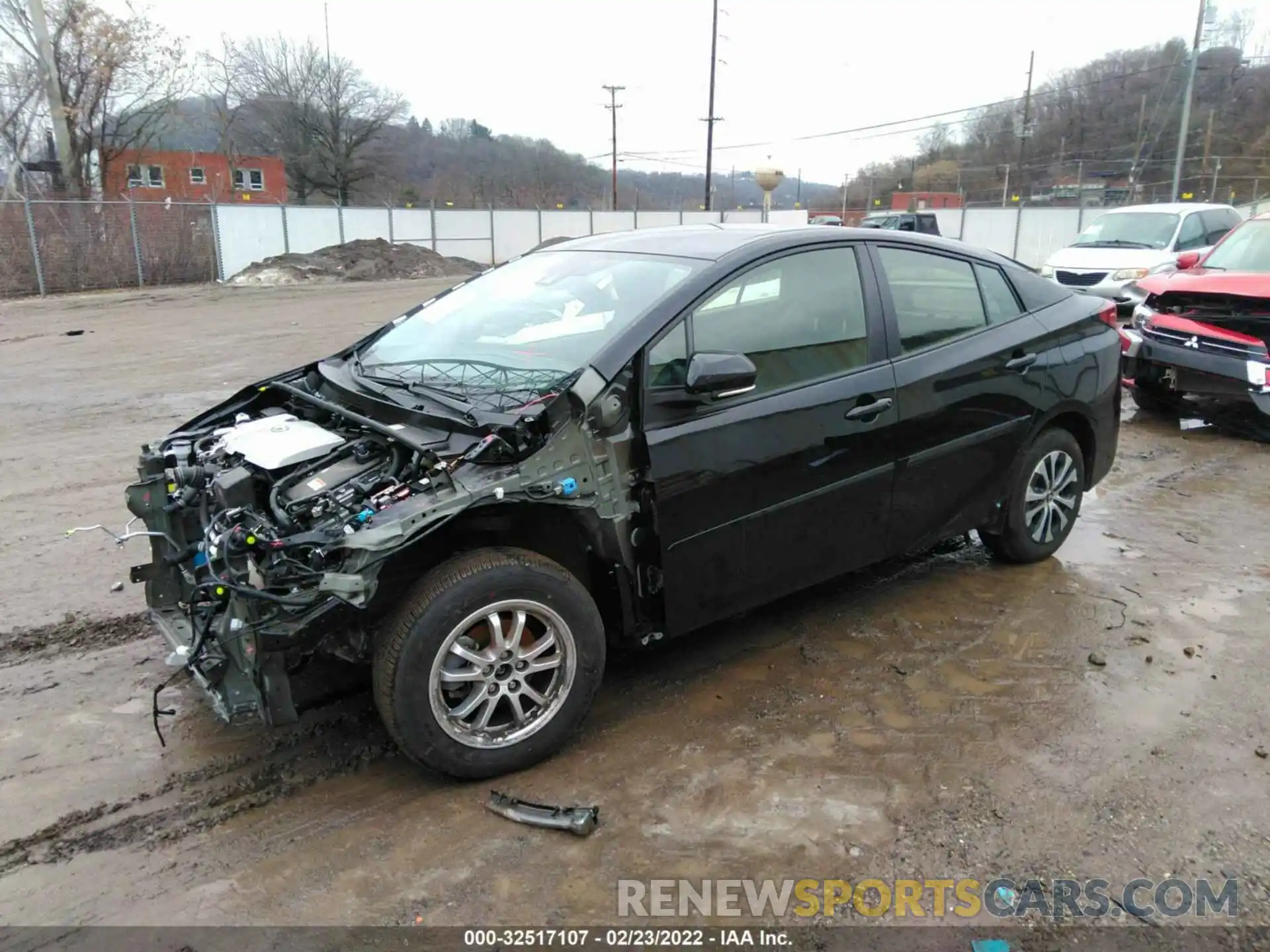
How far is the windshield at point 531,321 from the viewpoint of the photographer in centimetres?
353

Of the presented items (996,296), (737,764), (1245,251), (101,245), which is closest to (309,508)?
(737,764)

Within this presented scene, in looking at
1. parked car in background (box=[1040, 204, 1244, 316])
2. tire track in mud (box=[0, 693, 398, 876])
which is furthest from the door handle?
parked car in background (box=[1040, 204, 1244, 316])

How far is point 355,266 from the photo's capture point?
29.2 m

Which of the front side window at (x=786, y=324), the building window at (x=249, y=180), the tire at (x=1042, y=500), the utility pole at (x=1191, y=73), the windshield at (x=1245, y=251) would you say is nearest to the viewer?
the front side window at (x=786, y=324)

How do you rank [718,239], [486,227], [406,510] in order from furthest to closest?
[486,227], [718,239], [406,510]

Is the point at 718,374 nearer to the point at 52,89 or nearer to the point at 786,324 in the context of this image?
the point at 786,324

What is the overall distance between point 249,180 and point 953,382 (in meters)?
61.3

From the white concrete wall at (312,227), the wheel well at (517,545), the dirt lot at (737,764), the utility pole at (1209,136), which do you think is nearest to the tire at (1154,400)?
the dirt lot at (737,764)

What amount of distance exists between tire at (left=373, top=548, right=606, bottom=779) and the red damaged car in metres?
6.21

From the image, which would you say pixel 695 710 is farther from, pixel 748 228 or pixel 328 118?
pixel 328 118

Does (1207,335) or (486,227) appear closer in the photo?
(1207,335)

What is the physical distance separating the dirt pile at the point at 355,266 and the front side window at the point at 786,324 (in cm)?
2530

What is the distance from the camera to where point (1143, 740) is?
3.40 m

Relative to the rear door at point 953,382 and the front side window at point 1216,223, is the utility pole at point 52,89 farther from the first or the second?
the rear door at point 953,382
